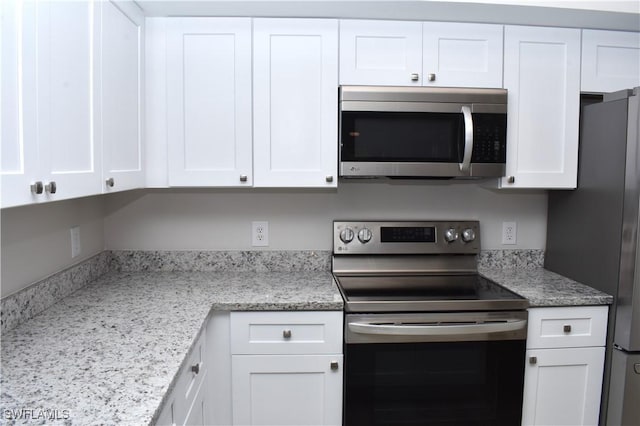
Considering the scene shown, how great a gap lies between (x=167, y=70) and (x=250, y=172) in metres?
0.55

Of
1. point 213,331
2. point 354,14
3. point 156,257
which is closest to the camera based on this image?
point 213,331

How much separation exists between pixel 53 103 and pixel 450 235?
1775 mm

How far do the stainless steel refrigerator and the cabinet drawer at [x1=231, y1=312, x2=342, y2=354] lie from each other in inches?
43.9

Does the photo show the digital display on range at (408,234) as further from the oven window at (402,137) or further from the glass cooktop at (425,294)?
the oven window at (402,137)

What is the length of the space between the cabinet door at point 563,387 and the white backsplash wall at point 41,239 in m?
1.90

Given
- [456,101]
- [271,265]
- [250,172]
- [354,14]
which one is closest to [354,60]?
[354,14]

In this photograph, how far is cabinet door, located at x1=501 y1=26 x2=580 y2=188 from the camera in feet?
6.70

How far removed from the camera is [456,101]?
6.53 ft

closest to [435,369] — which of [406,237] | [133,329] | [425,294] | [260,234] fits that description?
[425,294]

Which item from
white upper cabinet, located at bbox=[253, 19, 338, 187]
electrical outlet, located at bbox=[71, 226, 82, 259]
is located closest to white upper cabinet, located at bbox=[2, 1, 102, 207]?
electrical outlet, located at bbox=[71, 226, 82, 259]

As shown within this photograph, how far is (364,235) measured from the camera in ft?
7.48

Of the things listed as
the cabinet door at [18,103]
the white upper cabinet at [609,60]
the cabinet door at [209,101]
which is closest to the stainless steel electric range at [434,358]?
the cabinet door at [209,101]

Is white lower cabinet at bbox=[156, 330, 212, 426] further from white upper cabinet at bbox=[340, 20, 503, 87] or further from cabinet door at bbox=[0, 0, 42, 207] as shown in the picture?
white upper cabinet at bbox=[340, 20, 503, 87]

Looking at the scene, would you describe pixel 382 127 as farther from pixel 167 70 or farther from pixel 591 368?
pixel 591 368
